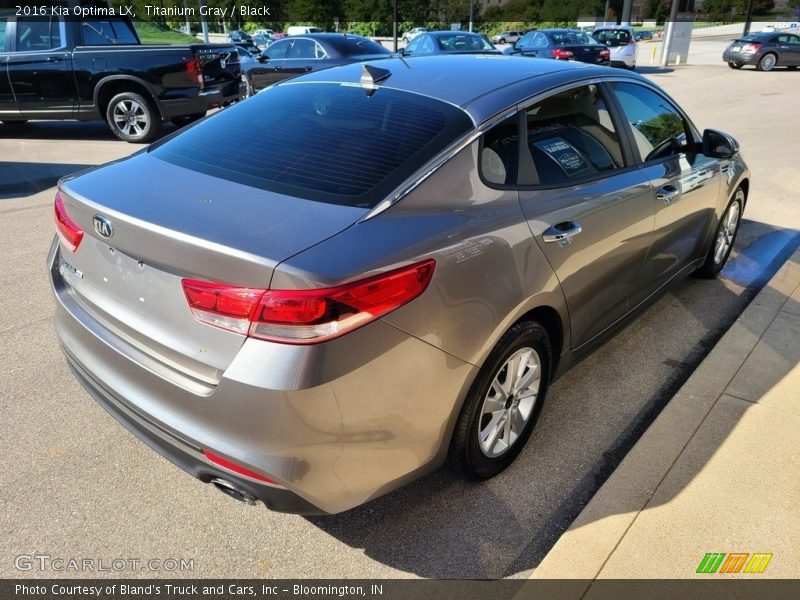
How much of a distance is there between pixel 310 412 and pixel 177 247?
669mm

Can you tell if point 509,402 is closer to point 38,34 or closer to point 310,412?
point 310,412

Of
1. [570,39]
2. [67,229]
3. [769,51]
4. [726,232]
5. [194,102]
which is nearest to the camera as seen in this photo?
[67,229]

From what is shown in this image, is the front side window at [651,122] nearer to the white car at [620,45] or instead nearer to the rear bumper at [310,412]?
the rear bumper at [310,412]

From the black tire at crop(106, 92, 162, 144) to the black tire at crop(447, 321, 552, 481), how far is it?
9001 millimetres

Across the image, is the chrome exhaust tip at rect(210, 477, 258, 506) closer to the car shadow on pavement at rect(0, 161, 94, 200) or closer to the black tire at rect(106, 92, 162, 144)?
the car shadow on pavement at rect(0, 161, 94, 200)

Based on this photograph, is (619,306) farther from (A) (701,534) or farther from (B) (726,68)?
(B) (726,68)

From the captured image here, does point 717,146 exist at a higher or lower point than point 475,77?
lower

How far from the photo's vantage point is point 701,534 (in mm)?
2436

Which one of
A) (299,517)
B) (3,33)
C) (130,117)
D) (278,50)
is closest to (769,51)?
(278,50)

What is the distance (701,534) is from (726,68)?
2750cm

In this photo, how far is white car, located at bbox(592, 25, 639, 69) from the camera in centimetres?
2231

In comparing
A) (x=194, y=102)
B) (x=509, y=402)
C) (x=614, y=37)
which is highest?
(x=614, y=37)

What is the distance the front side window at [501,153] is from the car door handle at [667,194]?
119 centimetres

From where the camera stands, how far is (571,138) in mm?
3041
